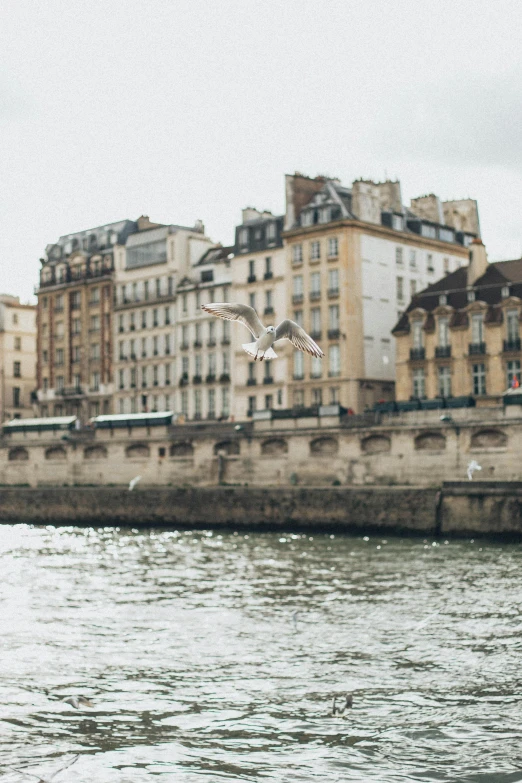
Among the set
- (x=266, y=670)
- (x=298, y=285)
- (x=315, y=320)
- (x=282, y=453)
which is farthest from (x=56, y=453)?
(x=266, y=670)

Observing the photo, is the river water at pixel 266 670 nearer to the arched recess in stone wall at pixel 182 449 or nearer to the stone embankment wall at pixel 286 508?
the stone embankment wall at pixel 286 508

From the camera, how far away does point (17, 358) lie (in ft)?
379

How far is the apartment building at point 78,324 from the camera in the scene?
10162 centimetres

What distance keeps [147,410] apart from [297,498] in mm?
37436

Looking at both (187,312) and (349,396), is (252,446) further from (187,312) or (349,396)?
(187,312)

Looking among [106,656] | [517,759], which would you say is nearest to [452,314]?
[106,656]

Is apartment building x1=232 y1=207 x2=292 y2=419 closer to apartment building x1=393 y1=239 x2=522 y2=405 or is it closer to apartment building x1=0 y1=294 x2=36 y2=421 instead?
apartment building x1=393 y1=239 x2=522 y2=405

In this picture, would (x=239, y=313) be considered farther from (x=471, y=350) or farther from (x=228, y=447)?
(x=471, y=350)

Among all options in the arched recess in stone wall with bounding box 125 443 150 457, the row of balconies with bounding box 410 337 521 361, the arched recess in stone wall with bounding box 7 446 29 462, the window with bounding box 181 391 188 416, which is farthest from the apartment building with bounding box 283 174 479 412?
the arched recess in stone wall with bounding box 7 446 29 462

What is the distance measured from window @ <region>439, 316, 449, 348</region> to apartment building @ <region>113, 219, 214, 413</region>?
2578 centimetres

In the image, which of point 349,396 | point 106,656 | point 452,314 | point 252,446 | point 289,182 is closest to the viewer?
point 106,656

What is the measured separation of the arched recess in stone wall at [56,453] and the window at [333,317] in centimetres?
1884

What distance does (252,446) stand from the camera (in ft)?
228

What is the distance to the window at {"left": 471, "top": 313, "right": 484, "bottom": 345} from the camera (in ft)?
237
